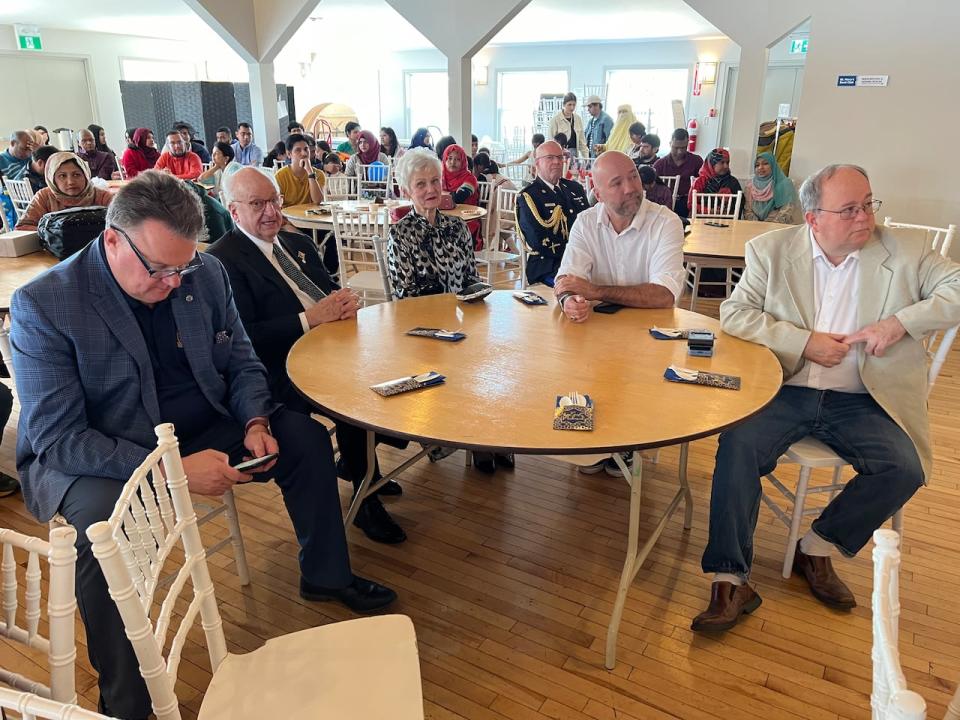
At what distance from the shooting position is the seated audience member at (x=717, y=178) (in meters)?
5.73

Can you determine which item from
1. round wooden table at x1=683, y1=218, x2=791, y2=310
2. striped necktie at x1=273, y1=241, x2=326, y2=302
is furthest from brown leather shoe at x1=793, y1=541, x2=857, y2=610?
striped necktie at x1=273, y1=241, x2=326, y2=302

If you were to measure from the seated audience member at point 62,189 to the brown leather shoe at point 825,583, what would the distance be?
150 inches

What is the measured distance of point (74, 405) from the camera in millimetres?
1646

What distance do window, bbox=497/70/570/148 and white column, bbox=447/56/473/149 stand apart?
7.49 meters

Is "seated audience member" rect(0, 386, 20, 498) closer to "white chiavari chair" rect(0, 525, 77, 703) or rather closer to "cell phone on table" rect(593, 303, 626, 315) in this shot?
"white chiavari chair" rect(0, 525, 77, 703)

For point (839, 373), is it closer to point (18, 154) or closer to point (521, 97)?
point (18, 154)

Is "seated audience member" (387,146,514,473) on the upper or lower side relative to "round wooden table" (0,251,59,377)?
upper

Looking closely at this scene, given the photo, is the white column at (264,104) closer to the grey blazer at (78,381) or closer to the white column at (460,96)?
the white column at (460,96)

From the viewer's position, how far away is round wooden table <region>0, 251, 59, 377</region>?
101 inches

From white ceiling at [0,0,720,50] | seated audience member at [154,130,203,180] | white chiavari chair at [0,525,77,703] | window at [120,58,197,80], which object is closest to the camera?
white chiavari chair at [0,525,77,703]

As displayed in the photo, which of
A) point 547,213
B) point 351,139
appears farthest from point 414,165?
point 351,139

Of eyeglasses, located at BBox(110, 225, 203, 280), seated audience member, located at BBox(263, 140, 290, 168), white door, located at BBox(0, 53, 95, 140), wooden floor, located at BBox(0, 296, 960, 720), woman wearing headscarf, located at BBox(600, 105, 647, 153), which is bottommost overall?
wooden floor, located at BBox(0, 296, 960, 720)

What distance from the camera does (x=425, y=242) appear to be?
9.56 feet

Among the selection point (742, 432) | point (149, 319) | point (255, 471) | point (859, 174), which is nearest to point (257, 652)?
point (255, 471)
